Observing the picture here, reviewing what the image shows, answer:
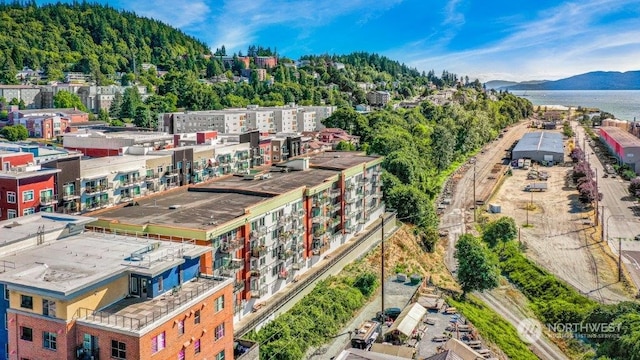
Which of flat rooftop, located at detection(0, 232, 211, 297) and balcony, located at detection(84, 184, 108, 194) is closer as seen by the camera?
flat rooftop, located at detection(0, 232, 211, 297)

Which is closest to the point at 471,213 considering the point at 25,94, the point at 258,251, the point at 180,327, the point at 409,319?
the point at 409,319

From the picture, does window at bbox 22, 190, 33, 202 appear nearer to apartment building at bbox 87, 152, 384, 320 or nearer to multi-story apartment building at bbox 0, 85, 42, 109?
apartment building at bbox 87, 152, 384, 320

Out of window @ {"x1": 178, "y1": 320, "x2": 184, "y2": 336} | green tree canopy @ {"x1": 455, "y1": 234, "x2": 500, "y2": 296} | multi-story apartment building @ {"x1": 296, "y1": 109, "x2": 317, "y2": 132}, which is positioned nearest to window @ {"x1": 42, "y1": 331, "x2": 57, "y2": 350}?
window @ {"x1": 178, "y1": 320, "x2": 184, "y2": 336}

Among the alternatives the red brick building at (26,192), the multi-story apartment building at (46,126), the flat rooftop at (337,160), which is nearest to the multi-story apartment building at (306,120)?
the multi-story apartment building at (46,126)

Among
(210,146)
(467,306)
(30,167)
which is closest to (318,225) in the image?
(467,306)

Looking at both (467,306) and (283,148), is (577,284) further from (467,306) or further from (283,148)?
(283,148)

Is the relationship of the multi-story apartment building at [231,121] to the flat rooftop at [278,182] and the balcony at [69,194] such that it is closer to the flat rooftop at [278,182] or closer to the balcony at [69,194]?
the flat rooftop at [278,182]
